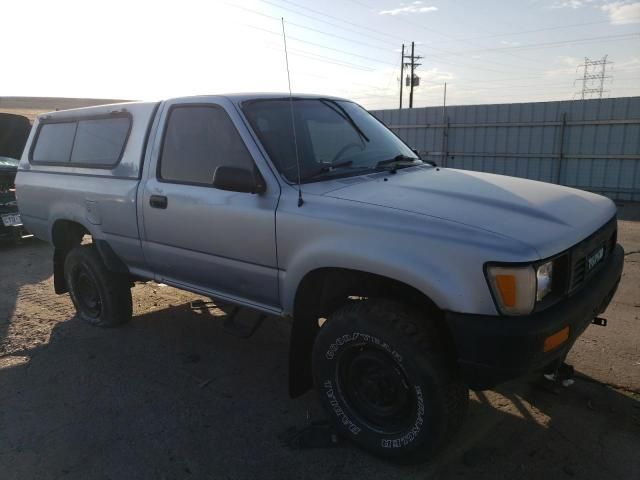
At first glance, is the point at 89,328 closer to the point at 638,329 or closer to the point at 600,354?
the point at 600,354

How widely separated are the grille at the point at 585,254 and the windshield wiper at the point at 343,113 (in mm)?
1657

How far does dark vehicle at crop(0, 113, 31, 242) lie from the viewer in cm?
793

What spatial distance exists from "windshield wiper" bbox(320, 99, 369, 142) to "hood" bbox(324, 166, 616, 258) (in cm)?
45

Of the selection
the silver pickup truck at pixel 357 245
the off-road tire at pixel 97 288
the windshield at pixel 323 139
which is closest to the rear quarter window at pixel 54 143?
the silver pickup truck at pixel 357 245

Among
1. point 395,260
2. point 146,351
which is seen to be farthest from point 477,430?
point 146,351

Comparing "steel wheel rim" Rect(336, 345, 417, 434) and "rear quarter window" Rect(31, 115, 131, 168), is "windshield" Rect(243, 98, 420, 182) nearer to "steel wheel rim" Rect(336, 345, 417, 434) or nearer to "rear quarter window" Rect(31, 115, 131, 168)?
"steel wheel rim" Rect(336, 345, 417, 434)

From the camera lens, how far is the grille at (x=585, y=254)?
251 cm

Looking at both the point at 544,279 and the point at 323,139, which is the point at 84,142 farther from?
the point at 544,279

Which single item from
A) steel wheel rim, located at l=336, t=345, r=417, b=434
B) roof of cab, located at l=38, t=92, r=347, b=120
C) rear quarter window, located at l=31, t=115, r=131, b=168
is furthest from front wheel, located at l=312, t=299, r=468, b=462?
rear quarter window, located at l=31, t=115, r=131, b=168

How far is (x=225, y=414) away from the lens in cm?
329

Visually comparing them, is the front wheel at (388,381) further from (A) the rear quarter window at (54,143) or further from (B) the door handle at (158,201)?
(A) the rear quarter window at (54,143)

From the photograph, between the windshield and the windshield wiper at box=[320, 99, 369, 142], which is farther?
the windshield wiper at box=[320, 99, 369, 142]

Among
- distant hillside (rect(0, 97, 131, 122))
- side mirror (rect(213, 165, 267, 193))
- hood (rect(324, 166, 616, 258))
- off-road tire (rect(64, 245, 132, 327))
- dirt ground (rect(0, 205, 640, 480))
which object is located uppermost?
distant hillside (rect(0, 97, 131, 122))

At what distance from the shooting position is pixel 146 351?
14.1 feet
